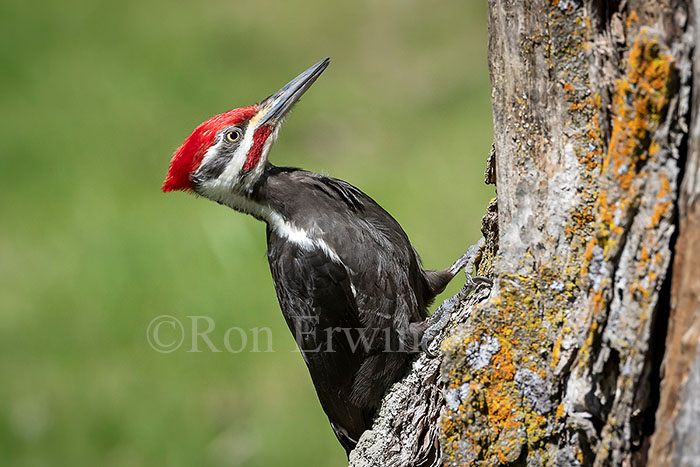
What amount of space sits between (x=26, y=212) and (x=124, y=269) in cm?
146

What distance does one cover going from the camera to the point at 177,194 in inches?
292

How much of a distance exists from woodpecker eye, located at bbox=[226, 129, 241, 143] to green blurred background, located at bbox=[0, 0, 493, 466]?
8.74 ft

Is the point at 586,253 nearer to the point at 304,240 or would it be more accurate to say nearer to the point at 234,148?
the point at 304,240

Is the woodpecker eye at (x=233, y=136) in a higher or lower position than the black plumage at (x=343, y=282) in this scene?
higher

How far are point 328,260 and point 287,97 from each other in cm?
78

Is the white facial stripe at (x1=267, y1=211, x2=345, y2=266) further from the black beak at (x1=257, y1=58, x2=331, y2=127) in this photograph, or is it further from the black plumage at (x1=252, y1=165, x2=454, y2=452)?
the black beak at (x1=257, y1=58, x2=331, y2=127)

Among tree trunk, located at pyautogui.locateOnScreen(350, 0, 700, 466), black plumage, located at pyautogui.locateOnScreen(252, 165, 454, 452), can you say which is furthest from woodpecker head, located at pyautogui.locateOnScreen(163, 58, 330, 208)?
tree trunk, located at pyautogui.locateOnScreen(350, 0, 700, 466)

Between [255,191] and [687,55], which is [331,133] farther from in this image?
[687,55]

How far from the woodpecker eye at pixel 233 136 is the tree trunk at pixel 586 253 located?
1.34 m

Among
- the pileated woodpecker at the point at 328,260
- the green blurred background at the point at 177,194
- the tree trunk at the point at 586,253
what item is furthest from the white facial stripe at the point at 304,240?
the green blurred background at the point at 177,194

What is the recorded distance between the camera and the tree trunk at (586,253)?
1.61 metres

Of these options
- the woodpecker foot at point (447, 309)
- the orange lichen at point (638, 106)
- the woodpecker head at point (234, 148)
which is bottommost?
the woodpecker foot at point (447, 309)

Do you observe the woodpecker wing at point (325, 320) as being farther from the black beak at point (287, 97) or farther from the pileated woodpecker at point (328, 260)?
the black beak at point (287, 97)

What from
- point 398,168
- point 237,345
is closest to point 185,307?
point 237,345
